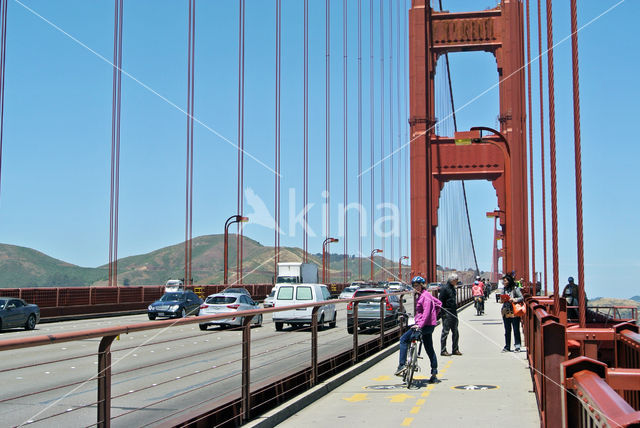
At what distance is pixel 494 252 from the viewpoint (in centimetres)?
15988

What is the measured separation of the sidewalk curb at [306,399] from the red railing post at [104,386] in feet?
7.76

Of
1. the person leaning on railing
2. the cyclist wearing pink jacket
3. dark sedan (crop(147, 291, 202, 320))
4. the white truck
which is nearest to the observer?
the cyclist wearing pink jacket

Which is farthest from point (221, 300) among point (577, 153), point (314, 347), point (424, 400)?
point (577, 153)

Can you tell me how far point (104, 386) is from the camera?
208 inches

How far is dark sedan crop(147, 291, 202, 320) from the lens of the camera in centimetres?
3162

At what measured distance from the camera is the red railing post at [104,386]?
5254mm

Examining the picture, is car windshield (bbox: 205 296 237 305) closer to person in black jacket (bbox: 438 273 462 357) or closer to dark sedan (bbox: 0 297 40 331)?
dark sedan (bbox: 0 297 40 331)

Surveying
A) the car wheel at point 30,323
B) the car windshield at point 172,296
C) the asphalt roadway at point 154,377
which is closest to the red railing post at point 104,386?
the asphalt roadway at point 154,377

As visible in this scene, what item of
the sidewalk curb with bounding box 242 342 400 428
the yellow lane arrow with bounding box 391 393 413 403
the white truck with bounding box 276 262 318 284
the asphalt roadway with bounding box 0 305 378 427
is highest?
the white truck with bounding box 276 262 318 284

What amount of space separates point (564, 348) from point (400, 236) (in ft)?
220

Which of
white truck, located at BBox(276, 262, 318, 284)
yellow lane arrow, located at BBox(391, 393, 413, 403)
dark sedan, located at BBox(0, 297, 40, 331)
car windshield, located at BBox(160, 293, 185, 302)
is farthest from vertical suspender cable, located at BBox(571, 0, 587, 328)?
white truck, located at BBox(276, 262, 318, 284)

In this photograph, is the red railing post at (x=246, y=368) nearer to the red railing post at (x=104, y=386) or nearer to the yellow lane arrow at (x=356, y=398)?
the yellow lane arrow at (x=356, y=398)

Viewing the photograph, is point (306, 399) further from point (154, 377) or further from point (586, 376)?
point (586, 376)

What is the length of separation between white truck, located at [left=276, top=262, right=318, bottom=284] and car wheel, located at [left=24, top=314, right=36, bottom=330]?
26105 millimetres
